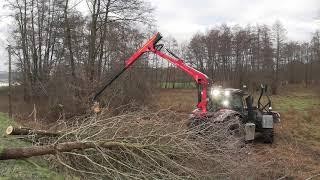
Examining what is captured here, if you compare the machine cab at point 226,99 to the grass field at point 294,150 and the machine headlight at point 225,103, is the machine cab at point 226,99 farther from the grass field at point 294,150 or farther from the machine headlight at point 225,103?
the grass field at point 294,150

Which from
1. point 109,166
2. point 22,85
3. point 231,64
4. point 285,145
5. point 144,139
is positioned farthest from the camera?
point 231,64

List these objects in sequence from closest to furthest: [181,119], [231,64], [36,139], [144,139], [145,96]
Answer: [144,139]
[36,139]
[181,119]
[145,96]
[231,64]

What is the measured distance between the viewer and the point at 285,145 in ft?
33.2

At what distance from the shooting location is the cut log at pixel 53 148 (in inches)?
184

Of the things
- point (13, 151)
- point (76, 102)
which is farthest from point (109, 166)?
point (76, 102)

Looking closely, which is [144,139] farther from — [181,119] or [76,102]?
[76,102]

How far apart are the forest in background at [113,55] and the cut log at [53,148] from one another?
32.2ft

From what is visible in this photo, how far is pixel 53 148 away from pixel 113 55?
13.3 metres

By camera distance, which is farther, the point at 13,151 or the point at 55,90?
the point at 55,90

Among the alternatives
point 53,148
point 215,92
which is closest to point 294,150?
point 215,92

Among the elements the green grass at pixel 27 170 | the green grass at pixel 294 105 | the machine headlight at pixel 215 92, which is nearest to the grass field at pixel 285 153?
Answer: the green grass at pixel 27 170

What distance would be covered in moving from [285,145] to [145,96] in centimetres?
989

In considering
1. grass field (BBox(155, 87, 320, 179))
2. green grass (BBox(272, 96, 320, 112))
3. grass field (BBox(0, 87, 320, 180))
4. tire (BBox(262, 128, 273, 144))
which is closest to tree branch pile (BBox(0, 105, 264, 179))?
grass field (BBox(0, 87, 320, 180))

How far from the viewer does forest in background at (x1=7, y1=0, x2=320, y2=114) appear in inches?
695
